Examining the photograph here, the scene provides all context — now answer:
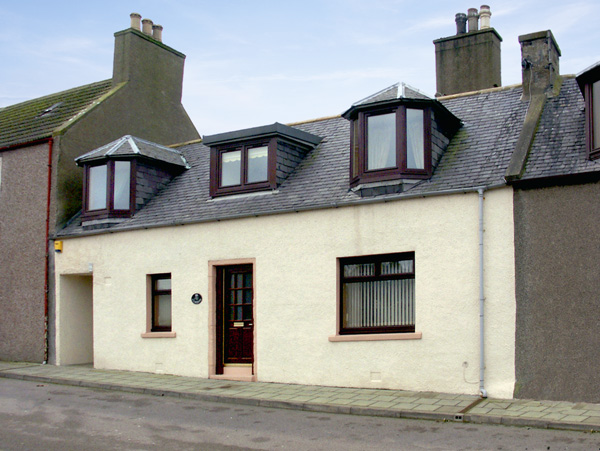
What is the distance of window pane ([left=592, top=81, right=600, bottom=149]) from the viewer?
39.0 feet

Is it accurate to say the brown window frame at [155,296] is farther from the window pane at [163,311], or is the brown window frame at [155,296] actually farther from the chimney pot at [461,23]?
the chimney pot at [461,23]

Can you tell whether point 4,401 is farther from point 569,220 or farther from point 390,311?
point 569,220

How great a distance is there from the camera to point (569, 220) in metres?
11.5

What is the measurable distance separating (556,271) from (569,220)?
86 cm

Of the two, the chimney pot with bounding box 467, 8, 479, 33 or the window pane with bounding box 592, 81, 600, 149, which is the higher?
the chimney pot with bounding box 467, 8, 479, 33

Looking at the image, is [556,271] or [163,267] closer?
[556,271]

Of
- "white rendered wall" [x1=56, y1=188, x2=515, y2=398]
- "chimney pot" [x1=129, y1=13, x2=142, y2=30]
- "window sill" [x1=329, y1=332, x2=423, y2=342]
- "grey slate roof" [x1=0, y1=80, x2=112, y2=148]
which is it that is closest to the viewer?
"white rendered wall" [x1=56, y1=188, x2=515, y2=398]

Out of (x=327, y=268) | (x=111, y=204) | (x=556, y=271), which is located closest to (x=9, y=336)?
(x=111, y=204)

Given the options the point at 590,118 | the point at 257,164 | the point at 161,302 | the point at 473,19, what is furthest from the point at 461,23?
the point at 161,302

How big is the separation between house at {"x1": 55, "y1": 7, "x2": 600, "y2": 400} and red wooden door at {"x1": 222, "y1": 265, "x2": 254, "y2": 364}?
0.11ft

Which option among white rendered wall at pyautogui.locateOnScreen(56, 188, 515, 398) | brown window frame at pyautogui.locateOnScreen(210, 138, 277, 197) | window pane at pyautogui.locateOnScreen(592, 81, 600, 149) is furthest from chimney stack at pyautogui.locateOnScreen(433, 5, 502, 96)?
white rendered wall at pyautogui.locateOnScreen(56, 188, 515, 398)

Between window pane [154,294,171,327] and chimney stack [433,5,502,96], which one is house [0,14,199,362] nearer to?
window pane [154,294,171,327]

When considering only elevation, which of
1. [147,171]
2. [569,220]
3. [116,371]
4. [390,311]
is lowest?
[116,371]

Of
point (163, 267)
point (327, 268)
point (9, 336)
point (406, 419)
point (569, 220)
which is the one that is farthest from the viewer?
point (9, 336)
